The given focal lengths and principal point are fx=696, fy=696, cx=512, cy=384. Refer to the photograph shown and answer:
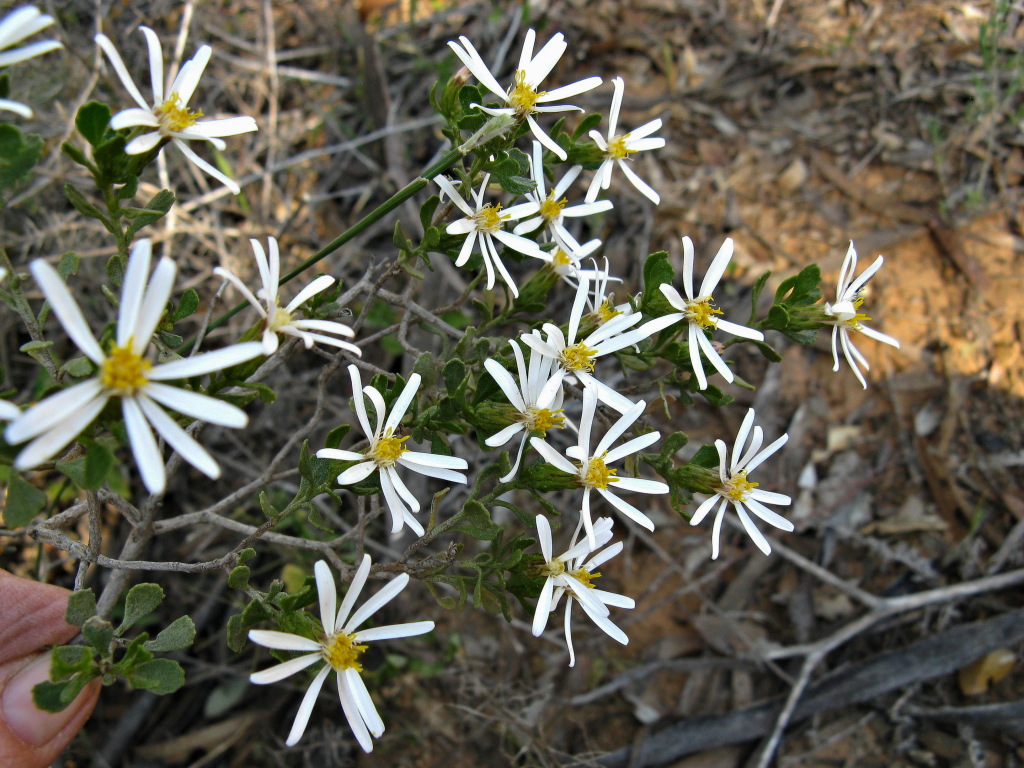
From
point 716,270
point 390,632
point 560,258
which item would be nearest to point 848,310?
point 716,270

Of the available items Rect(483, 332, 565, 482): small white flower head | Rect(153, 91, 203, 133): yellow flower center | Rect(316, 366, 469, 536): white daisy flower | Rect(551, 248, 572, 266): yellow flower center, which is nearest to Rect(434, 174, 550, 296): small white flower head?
Rect(551, 248, 572, 266): yellow flower center

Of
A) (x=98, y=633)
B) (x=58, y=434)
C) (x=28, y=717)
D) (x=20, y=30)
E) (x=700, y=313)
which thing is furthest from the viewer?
(x=28, y=717)

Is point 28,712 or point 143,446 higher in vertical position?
point 143,446

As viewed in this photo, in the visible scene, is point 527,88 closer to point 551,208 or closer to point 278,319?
point 551,208

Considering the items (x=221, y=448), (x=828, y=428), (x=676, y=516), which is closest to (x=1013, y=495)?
(x=828, y=428)

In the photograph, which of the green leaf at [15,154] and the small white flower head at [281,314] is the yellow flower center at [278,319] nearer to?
the small white flower head at [281,314]

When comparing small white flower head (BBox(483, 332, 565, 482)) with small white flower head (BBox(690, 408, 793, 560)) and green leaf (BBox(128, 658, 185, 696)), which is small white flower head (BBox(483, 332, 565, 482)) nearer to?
small white flower head (BBox(690, 408, 793, 560))

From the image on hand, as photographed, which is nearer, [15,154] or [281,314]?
[15,154]
